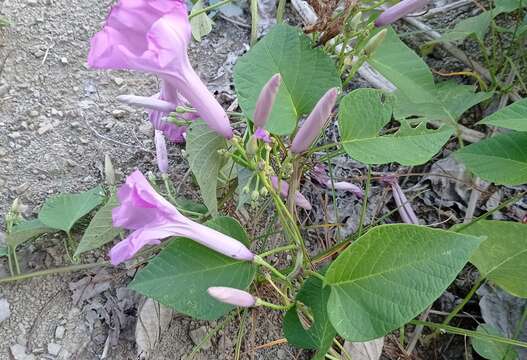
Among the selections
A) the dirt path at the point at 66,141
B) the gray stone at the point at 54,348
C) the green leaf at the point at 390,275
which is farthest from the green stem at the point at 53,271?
the green leaf at the point at 390,275

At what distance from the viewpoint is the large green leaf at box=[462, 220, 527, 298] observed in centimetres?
107

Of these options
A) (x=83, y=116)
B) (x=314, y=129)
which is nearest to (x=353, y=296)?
(x=314, y=129)

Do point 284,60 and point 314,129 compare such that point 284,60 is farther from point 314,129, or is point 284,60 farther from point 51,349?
point 51,349

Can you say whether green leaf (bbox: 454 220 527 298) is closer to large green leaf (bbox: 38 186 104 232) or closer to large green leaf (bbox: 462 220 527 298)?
large green leaf (bbox: 462 220 527 298)

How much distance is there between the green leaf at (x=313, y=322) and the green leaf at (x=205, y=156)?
8.7 inches

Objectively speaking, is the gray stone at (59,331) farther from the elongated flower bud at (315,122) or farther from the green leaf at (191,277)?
the elongated flower bud at (315,122)

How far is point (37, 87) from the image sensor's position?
5.25 ft

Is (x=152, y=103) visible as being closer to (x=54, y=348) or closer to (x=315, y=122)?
(x=315, y=122)

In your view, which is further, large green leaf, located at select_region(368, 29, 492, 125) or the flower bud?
large green leaf, located at select_region(368, 29, 492, 125)

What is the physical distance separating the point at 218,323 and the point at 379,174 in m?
0.55

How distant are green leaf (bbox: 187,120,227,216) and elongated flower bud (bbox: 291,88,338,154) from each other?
0.15 meters

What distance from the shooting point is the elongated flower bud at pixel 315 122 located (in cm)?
86

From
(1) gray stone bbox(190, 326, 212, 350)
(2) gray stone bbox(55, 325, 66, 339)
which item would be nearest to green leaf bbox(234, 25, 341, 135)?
(1) gray stone bbox(190, 326, 212, 350)

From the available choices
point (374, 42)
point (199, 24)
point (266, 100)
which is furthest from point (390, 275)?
point (199, 24)
